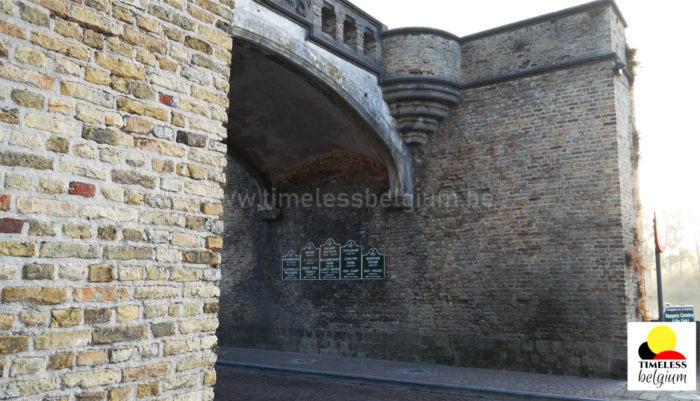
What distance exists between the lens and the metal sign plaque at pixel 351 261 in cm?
1281

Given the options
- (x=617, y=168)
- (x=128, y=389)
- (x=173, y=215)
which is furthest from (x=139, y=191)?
(x=617, y=168)

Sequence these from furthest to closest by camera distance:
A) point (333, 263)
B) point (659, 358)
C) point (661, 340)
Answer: point (333, 263) < point (661, 340) < point (659, 358)

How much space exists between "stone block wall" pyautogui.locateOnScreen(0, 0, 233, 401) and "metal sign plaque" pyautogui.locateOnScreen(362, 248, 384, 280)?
9.70 m

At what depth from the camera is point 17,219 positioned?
2.13m

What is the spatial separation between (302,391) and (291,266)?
213 inches

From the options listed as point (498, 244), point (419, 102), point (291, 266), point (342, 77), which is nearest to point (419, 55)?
point (419, 102)

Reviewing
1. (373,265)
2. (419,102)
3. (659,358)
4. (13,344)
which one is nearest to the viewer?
(13,344)

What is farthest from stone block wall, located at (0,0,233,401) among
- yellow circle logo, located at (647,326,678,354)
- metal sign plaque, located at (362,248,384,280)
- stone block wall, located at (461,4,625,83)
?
metal sign plaque, located at (362,248,384,280)

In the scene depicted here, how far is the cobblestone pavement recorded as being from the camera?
26.6 feet

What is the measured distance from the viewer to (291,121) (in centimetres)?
1234

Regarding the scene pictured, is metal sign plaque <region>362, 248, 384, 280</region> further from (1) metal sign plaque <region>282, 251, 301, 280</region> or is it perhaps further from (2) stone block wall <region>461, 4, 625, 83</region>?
(2) stone block wall <region>461, 4, 625, 83</region>

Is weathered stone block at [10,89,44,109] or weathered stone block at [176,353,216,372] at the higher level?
weathered stone block at [10,89,44,109]

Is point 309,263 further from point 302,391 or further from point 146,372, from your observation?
point 146,372

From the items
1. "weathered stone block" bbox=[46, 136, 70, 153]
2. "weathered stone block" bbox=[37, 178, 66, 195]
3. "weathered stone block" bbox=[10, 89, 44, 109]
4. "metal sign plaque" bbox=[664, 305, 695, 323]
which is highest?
"weathered stone block" bbox=[10, 89, 44, 109]
